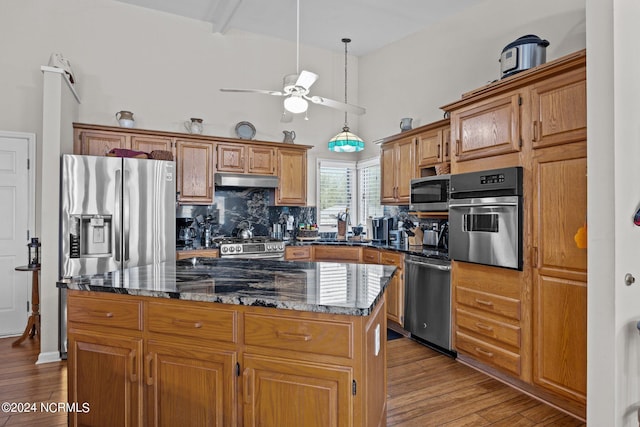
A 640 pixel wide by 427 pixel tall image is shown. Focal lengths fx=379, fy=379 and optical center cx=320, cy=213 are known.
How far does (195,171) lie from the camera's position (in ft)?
15.2

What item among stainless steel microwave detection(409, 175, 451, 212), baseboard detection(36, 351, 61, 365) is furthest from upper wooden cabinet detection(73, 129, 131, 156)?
stainless steel microwave detection(409, 175, 451, 212)

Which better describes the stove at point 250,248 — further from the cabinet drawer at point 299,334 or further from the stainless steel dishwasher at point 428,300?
the cabinet drawer at point 299,334

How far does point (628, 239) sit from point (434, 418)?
1.56 metres

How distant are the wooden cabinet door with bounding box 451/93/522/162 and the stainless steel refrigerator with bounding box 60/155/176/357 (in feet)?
9.58

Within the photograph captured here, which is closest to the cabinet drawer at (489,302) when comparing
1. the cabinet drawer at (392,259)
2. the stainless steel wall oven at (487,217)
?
the stainless steel wall oven at (487,217)

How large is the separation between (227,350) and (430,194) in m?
2.84

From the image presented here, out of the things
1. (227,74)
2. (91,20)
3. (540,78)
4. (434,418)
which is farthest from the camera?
(227,74)

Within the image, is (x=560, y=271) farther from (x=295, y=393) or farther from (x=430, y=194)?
(x=295, y=393)

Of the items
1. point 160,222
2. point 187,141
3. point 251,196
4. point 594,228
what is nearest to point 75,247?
point 160,222

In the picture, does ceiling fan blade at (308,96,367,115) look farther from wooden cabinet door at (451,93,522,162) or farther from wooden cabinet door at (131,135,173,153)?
wooden cabinet door at (131,135,173,153)

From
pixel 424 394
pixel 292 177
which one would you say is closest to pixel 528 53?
pixel 424 394

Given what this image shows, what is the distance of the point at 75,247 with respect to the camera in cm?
351

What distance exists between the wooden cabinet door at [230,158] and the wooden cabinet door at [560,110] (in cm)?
335

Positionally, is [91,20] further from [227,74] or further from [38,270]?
[38,270]
